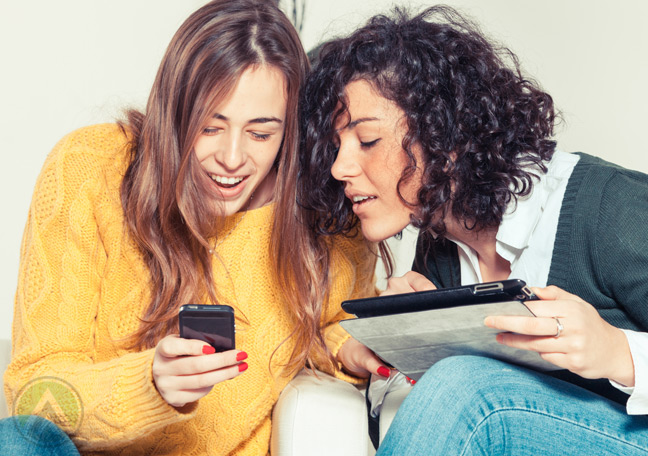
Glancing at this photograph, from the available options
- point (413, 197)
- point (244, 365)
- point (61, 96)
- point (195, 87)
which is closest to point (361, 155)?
point (413, 197)

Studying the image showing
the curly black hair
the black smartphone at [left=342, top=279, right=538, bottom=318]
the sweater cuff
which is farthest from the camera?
the curly black hair

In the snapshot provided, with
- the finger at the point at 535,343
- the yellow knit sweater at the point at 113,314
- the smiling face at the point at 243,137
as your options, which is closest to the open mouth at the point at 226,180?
the smiling face at the point at 243,137

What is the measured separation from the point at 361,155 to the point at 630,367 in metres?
0.59

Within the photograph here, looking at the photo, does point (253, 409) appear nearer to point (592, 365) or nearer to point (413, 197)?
point (413, 197)

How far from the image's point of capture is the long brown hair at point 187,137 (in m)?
1.26

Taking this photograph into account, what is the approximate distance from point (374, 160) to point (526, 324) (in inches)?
19.0

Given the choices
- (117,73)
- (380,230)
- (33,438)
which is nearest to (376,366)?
(380,230)

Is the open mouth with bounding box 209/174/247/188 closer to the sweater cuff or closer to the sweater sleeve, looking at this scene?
the sweater sleeve

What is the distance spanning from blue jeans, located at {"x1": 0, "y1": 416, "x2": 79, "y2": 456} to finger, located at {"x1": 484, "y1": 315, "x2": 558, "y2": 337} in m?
0.67

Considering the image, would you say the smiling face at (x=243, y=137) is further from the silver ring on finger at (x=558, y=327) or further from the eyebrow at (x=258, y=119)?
the silver ring on finger at (x=558, y=327)

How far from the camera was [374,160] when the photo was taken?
4.13 ft

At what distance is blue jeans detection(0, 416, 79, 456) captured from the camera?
975 millimetres

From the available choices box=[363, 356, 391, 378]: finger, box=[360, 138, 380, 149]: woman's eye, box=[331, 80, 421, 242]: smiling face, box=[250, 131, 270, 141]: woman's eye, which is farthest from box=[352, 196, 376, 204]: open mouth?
box=[363, 356, 391, 378]: finger

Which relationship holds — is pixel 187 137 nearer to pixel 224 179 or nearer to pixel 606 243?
pixel 224 179
